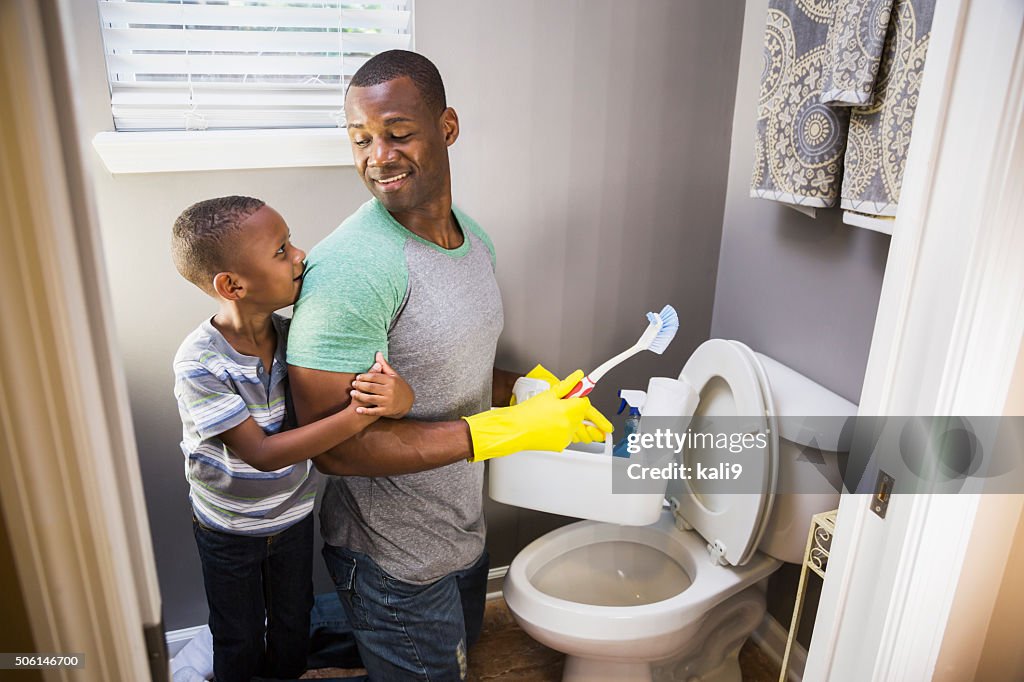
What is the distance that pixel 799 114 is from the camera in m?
1.29

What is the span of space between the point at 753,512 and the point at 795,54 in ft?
2.82

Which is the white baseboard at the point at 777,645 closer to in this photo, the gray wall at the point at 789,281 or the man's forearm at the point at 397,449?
the gray wall at the point at 789,281

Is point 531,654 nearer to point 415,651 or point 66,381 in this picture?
point 415,651

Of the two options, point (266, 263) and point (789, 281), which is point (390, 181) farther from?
point (789, 281)

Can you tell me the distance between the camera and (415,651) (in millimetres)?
1215

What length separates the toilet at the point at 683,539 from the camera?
1.30m

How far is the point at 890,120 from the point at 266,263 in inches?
39.7

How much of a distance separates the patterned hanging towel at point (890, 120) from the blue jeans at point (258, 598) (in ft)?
3.81

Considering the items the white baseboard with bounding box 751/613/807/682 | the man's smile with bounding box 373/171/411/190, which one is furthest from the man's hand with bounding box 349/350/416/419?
the white baseboard with bounding box 751/613/807/682

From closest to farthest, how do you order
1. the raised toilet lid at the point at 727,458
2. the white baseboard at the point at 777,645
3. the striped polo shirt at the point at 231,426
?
the striped polo shirt at the point at 231,426, the raised toilet lid at the point at 727,458, the white baseboard at the point at 777,645

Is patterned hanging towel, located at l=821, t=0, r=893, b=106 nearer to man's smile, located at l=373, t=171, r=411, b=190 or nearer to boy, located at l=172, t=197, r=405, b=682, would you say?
man's smile, located at l=373, t=171, r=411, b=190

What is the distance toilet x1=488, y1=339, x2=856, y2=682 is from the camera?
4.27 ft

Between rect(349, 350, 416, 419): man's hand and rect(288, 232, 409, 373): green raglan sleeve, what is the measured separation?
0.06ft

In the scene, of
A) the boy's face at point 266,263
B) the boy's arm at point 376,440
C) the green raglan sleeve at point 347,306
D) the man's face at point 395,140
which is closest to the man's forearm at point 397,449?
the boy's arm at point 376,440
